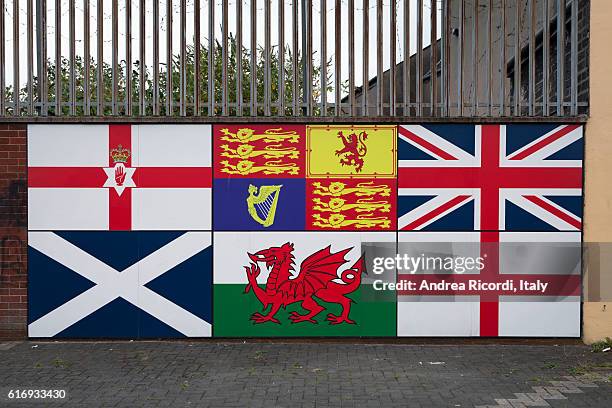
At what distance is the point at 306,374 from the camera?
7312 millimetres

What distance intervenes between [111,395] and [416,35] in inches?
232

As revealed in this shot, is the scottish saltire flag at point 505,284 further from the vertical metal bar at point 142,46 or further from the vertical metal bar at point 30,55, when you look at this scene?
the vertical metal bar at point 30,55

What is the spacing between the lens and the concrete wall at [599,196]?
8.79 meters

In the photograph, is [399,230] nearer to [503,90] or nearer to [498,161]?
[498,161]

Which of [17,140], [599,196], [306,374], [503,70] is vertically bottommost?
[306,374]

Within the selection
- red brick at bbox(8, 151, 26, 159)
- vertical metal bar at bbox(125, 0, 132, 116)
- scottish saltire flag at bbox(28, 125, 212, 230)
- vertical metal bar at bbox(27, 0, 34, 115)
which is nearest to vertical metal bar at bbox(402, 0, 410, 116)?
scottish saltire flag at bbox(28, 125, 212, 230)

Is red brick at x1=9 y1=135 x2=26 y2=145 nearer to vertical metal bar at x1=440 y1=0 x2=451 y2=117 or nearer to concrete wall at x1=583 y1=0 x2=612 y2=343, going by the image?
vertical metal bar at x1=440 y1=0 x2=451 y2=117

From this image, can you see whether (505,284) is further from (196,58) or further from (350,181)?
(196,58)

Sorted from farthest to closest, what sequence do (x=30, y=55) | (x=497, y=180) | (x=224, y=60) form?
(x=30, y=55) < (x=224, y=60) < (x=497, y=180)

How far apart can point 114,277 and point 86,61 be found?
115 inches

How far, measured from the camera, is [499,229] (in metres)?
8.79

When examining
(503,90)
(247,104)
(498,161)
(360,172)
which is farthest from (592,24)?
(247,104)

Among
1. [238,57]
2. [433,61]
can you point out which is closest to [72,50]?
[238,57]

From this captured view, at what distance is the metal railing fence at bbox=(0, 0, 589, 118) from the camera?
8.95 m
